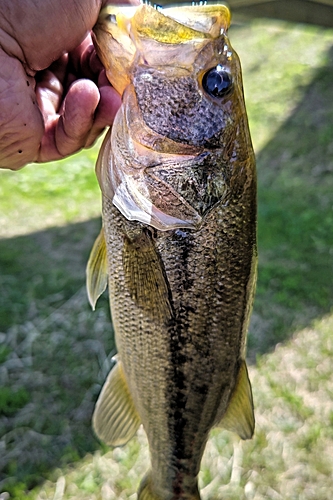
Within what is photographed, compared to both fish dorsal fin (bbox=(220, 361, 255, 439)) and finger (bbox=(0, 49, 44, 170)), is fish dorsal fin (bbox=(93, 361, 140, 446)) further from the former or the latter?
finger (bbox=(0, 49, 44, 170))

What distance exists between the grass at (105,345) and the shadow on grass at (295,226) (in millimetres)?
12

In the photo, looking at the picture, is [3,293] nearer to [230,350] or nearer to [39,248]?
[39,248]

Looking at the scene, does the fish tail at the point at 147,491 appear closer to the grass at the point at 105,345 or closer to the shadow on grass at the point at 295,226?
the grass at the point at 105,345

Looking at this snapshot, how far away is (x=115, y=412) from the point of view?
1.89 m

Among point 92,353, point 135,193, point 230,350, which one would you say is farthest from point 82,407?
point 135,193

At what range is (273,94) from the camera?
6.80 metres

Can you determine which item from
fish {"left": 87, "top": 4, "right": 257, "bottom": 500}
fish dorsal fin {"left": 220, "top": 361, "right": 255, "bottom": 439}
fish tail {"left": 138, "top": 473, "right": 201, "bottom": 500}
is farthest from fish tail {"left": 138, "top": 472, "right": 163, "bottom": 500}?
fish dorsal fin {"left": 220, "top": 361, "right": 255, "bottom": 439}

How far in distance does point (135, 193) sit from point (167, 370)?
2.04ft

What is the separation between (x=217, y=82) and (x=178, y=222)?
1.31 ft

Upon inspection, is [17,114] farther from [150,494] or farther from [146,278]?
[150,494]

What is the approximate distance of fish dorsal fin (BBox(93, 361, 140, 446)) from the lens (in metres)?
1.88

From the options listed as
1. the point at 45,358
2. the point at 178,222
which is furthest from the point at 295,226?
the point at 178,222

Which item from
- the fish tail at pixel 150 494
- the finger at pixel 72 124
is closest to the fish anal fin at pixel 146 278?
the finger at pixel 72 124

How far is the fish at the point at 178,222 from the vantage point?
1.37 m
